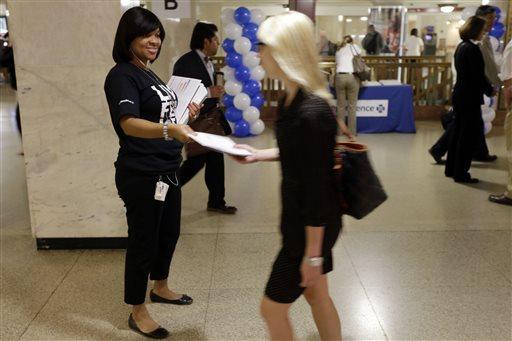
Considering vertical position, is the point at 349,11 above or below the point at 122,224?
above

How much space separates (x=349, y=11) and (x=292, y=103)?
59.2ft

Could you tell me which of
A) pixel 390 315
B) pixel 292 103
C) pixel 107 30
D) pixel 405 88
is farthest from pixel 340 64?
pixel 292 103

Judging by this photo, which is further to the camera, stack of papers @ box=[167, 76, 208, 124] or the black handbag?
stack of papers @ box=[167, 76, 208, 124]

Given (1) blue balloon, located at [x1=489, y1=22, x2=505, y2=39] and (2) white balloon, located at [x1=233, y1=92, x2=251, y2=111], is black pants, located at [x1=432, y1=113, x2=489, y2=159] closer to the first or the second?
(1) blue balloon, located at [x1=489, y1=22, x2=505, y2=39]

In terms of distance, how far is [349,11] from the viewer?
18.5 meters

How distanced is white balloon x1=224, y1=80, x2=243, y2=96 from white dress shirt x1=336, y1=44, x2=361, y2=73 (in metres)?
1.50

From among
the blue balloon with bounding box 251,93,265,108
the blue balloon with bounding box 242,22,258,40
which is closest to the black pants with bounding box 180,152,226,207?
the blue balloon with bounding box 251,93,265,108

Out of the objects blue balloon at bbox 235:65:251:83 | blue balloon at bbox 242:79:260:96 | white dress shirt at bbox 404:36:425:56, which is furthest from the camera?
white dress shirt at bbox 404:36:425:56

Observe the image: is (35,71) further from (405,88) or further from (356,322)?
(405,88)

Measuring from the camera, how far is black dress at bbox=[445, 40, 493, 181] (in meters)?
4.97

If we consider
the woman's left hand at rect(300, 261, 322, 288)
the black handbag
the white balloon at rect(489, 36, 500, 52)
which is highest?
the white balloon at rect(489, 36, 500, 52)

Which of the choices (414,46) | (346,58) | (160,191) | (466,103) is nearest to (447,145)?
(466,103)

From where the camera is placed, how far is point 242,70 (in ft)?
24.7

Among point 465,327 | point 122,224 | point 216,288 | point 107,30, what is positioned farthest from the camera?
point 122,224
